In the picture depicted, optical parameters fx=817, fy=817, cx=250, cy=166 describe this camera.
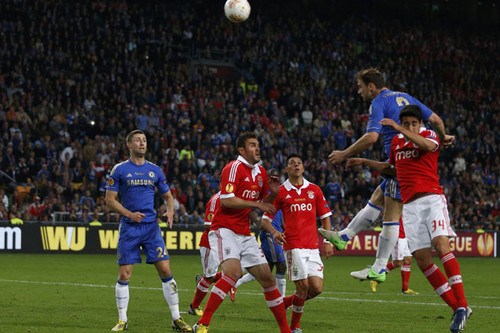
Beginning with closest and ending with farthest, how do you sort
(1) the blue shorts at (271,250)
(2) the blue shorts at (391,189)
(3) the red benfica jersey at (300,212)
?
(3) the red benfica jersey at (300,212) < (2) the blue shorts at (391,189) < (1) the blue shorts at (271,250)

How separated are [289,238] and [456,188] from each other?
79.3 ft

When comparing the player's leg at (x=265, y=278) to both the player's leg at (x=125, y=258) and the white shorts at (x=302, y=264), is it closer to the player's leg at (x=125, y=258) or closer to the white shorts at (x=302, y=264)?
the white shorts at (x=302, y=264)

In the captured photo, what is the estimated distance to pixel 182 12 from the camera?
39.2 meters

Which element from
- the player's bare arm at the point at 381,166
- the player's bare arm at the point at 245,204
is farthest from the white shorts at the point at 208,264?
the player's bare arm at the point at 381,166

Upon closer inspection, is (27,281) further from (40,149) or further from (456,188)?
(456,188)

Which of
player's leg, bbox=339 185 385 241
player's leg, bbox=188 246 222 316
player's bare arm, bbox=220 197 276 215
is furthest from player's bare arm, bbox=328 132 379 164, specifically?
player's leg, bbox=188 246 222 316

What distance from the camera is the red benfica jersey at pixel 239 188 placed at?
30.0 feet

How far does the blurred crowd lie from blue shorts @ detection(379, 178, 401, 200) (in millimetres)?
15909

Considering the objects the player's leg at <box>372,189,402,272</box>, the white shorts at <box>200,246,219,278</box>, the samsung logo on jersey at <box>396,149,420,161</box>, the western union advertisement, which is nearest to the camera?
the samsung logo on jersey at <box>396,149,420,161</box>

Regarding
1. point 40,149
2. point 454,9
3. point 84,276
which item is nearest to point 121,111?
point 40,149

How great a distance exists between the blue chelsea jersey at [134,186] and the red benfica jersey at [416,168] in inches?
129

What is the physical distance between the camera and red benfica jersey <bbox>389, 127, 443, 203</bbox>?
895cm

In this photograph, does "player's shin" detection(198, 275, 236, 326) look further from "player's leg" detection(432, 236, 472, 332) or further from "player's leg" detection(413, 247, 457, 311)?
→ "player's leg" detection(432, 236, 472, 332)

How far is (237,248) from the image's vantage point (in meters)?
9.14
